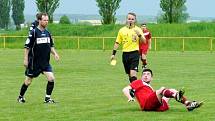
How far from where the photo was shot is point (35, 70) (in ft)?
44.1

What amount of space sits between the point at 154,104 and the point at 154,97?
0.17 m

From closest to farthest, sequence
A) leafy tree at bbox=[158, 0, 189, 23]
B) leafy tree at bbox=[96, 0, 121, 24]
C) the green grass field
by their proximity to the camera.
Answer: the green grass field → leafy tree at bbox=[158, 0, 189, 23] → leafy tree at bbox=[96, 0, 121, 24]

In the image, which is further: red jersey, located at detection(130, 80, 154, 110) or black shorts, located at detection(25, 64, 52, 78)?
black shorts, located at detection(25, 64, 52, 78)

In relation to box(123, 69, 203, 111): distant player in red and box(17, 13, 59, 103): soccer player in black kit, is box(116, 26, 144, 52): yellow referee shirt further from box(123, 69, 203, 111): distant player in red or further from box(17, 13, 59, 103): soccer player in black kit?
box(123, 69, 203, 111): distant player in red

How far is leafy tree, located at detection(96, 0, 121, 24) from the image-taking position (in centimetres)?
6412

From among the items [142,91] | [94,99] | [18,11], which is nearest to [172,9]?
[94,99]

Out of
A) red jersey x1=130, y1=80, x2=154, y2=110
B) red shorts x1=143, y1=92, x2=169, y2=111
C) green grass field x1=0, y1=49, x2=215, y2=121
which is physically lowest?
green grass field x1=0, y1=49, x2=215, y2=121

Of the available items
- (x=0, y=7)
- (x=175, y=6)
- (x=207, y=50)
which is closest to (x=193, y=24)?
(x=175, y=6)

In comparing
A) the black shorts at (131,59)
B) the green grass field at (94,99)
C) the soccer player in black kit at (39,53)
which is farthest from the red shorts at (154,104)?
the black shorts at (131,59)

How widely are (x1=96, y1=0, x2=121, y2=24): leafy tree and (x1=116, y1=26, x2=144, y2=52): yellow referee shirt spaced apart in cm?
4865

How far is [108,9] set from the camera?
64.2 m

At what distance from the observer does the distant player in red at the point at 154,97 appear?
11.3 m

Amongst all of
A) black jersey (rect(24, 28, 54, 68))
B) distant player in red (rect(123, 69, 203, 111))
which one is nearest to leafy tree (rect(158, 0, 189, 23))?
black jersey (rect(24, 28, 54, 68))

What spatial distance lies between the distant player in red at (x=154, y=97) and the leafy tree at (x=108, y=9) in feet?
172
